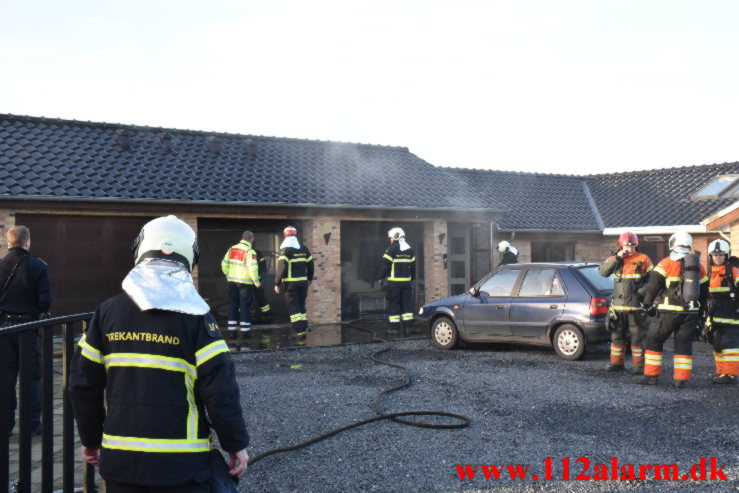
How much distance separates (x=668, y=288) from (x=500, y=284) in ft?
10.7

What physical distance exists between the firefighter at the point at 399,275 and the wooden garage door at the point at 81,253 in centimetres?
539

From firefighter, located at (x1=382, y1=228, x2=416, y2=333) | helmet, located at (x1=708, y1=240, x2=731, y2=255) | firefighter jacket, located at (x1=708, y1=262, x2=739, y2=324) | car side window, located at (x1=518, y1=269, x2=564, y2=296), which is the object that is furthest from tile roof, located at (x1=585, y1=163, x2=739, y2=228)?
firefighter jacket, located at (x1=708, y1=262, x2=739, y2=324)

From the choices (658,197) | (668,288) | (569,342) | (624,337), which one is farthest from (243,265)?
(658,197)

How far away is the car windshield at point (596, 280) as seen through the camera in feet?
32.0

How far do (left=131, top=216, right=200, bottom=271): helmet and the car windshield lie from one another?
7.91m

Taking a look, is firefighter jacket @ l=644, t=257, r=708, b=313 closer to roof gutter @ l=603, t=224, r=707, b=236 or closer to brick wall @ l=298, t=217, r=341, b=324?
brick wall @ l=298, t=217, r=341, b=324

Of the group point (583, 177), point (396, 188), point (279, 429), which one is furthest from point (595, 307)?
point (583, 177)

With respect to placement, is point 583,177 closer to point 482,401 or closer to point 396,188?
point 396,188

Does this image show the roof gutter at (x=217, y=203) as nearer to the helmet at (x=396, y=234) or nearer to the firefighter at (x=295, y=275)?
the firefighter at (x=295, y=275)

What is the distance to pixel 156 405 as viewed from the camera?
105 inches

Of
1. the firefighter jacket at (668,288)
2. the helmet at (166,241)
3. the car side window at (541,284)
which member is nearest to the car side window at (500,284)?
the car side window at (541,284)

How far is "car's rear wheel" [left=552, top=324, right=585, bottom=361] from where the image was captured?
9516mm

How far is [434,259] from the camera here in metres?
17.3

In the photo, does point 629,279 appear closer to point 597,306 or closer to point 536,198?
point 597,306
